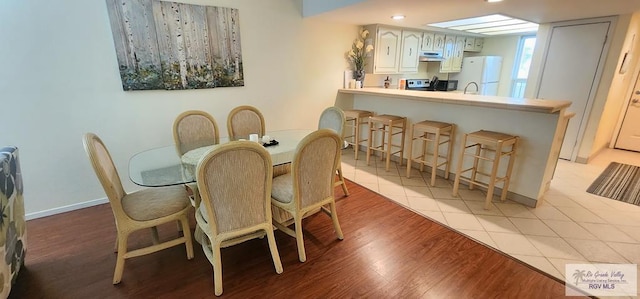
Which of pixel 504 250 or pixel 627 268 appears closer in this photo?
pixel 627 268

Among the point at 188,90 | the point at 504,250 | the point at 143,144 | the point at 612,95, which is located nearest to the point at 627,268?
the point at 504,250

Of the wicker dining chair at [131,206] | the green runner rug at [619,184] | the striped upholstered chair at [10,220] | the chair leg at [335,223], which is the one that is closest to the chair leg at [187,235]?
the wicker dining chair at [131,206]

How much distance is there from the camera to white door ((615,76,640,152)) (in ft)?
13.9

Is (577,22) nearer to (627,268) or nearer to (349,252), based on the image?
(627,268)

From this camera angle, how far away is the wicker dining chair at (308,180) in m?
1.69

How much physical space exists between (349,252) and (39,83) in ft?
9.54

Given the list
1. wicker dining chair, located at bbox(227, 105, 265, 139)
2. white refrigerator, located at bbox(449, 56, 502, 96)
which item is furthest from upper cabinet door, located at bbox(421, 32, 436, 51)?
wicker dining chair, located at bbox(227, 105, 265, 139)

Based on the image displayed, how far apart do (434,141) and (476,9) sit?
150cm

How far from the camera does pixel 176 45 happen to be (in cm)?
276

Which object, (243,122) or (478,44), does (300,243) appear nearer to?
(243,122)

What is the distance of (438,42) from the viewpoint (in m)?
5.14

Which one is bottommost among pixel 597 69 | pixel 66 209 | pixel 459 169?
pixel 66 209

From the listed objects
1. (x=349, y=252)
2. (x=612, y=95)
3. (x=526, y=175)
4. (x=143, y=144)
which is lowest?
(x=349, y=252)

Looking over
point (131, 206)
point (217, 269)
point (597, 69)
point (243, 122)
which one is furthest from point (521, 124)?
point (131, 206)
